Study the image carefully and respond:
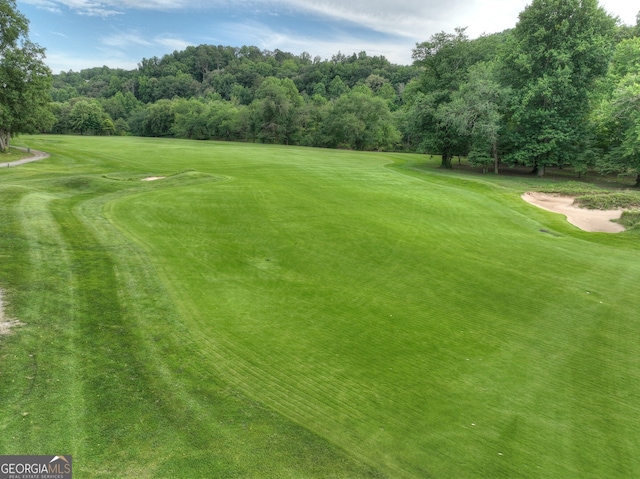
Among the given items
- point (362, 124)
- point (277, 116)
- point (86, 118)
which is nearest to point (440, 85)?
point (362, 124)

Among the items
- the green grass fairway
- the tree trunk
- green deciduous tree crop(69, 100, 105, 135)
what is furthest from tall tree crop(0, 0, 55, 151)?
green deciduous tree crop(69, 100, 105, 135)

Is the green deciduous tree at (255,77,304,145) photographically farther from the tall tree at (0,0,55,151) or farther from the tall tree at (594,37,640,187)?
the tall tree at (594,37,640,187)

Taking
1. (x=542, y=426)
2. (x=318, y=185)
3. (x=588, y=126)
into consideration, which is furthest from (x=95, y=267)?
(x=588, y=126)

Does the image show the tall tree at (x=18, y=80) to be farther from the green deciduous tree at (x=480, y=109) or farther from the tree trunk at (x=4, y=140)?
the green deciduous tree at (x=480, y=109)

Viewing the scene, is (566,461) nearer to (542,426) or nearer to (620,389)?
(542,426)

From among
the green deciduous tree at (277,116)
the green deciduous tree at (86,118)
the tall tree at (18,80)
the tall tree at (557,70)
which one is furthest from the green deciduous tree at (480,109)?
the green deciduous tree at (86,118)

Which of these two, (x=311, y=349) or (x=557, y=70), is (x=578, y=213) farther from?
(x=311, y=349)
